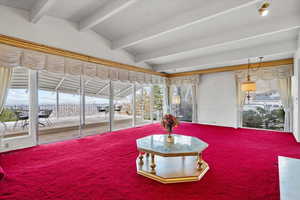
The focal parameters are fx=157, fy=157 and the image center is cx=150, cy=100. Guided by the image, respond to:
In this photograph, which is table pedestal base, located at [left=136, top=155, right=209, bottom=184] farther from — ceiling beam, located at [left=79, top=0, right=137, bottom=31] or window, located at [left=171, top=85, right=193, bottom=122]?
window, located at [left=171, top=85, right=193, bottom=122]

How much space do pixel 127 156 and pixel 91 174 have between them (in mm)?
890

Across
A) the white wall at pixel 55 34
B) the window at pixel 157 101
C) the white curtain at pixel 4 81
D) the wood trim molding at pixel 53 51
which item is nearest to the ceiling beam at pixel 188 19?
the white wall at pixel 55 34

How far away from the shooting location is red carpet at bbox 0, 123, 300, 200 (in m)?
1.91

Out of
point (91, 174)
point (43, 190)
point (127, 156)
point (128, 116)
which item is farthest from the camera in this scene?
point (128, 116)

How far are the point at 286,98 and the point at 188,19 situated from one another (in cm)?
429

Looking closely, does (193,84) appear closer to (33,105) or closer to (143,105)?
(143,105)

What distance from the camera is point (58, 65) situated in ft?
13.1

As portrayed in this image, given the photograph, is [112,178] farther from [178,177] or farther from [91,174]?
[178,177]

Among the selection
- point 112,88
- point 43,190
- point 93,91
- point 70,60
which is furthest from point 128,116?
point 43,190

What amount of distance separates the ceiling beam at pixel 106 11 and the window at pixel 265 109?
5.31 m

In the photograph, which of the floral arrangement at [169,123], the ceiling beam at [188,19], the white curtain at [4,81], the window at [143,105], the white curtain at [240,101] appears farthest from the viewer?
the window at [143,105]

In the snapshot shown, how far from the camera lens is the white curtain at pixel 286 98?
16.4 feet

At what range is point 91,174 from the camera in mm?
2424

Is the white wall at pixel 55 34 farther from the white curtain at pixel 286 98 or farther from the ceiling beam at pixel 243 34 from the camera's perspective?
the white curtain at pixel 286 98
